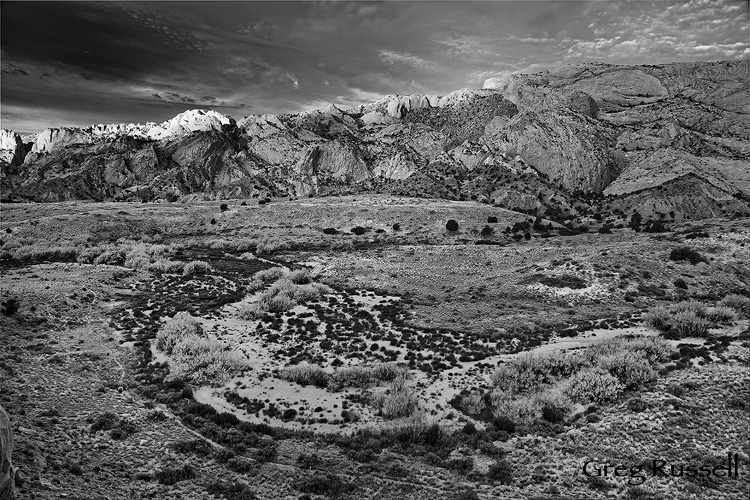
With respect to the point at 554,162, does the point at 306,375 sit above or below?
below

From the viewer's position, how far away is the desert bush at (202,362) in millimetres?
22641

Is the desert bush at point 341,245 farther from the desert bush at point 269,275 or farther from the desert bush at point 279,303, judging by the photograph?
the desert bush at point 279,303

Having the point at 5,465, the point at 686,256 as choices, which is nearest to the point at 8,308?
the point at 5,465

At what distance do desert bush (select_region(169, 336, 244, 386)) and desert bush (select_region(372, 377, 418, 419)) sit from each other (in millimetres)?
9199

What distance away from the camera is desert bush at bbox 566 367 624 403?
1983 cm

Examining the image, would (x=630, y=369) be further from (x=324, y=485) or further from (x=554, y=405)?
(x=324, y=485)

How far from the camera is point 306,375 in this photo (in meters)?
23.2

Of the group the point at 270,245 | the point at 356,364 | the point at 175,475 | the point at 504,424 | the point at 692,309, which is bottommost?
the point at 175,475

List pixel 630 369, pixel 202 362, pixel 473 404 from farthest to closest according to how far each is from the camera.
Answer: pixel 202 362 < pixel 630 369 < pixel 473 404

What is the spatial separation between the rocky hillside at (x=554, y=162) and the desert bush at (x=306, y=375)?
95844 mm

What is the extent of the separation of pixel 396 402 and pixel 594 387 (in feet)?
33.4

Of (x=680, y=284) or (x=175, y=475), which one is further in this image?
(x=680, y=284)

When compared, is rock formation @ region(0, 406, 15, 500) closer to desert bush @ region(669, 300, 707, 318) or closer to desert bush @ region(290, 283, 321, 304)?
desert bush @ region(290, 283, 321, 304)

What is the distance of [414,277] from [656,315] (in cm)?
2412
